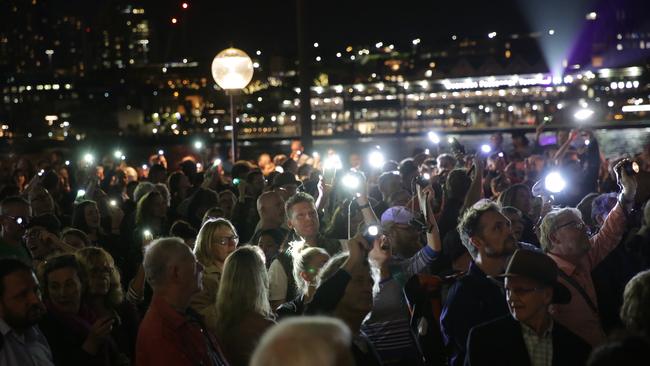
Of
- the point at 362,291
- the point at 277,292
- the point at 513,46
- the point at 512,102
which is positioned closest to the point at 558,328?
the point at 362,291

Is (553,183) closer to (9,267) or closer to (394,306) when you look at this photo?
(394,306)

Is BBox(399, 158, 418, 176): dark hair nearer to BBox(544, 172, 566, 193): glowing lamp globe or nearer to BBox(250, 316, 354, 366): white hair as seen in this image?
BBox(544, 172, 566, 193): glowing lamp globe

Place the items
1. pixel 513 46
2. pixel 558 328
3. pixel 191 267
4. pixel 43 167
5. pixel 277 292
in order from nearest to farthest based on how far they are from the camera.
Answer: pixel 558 328 < pixel 191 267 < pixel 277 292 < pixel 43 167 < pixel 513 46

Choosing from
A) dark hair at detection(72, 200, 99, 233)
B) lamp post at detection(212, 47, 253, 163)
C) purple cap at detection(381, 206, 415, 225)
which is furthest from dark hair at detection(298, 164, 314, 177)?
purple cap at detection(381, 206, 415, 225)

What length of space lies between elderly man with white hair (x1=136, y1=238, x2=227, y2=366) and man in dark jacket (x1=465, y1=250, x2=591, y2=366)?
4.45 ft

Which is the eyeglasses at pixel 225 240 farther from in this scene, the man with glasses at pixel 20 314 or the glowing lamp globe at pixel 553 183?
the glowing lamp globe at pixel 553 183

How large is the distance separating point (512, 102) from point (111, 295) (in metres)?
63.7

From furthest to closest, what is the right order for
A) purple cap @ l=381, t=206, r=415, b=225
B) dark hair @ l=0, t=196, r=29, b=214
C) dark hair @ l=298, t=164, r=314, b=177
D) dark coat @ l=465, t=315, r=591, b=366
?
dark hair @ l=298, t=164, r=314, b=177, dark hair @ l=0, t=196, r=29, b=214, purple cap @ l=381, t=206, r=415, b=225, dark coat @ l=465, t=315, r=591, b=366

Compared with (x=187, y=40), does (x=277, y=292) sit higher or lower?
lower

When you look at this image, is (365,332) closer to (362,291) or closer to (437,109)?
(362,291)

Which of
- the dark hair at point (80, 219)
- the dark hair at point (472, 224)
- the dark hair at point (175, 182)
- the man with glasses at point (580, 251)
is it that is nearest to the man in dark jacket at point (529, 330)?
the man with glasses at point (580, 251)

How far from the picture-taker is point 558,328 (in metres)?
4.25

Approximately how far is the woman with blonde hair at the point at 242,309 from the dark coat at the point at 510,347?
1.14 m

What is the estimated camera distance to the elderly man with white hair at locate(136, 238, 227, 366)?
4.45 m
